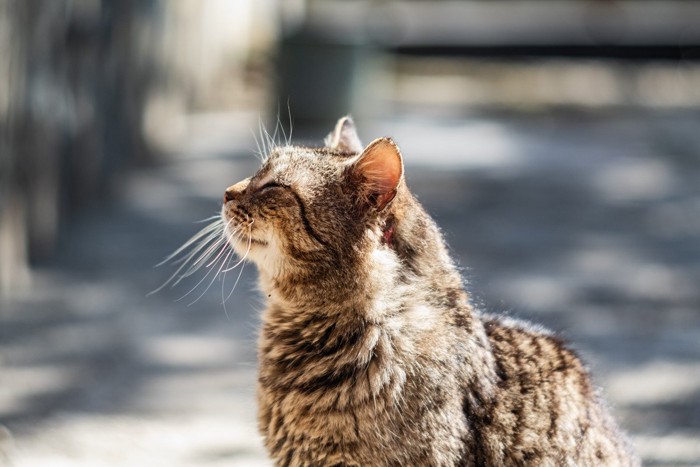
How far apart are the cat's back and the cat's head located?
571mm

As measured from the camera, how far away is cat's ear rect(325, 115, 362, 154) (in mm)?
3581

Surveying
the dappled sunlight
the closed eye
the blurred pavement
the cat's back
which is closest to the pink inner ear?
the closed eye

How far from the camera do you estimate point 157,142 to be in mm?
9992

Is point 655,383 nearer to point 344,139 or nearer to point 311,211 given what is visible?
point 344,139

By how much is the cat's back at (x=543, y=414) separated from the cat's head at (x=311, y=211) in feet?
1.87

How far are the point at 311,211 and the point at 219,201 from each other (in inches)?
Answer: 201

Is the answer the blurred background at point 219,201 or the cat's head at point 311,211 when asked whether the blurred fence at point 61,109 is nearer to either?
the blurred background at point 219,201

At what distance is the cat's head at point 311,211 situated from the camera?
3.13m

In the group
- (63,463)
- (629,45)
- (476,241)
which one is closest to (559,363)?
(63,463)

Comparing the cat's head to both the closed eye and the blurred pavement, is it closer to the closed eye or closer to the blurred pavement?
the closed eye

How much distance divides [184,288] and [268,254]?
357 cm

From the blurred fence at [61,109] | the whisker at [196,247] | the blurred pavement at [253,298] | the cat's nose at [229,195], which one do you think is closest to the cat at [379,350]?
the cat's nose at [229,195]

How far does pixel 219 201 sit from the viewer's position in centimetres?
822

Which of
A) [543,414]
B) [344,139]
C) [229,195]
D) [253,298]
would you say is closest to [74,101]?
[253,298]
